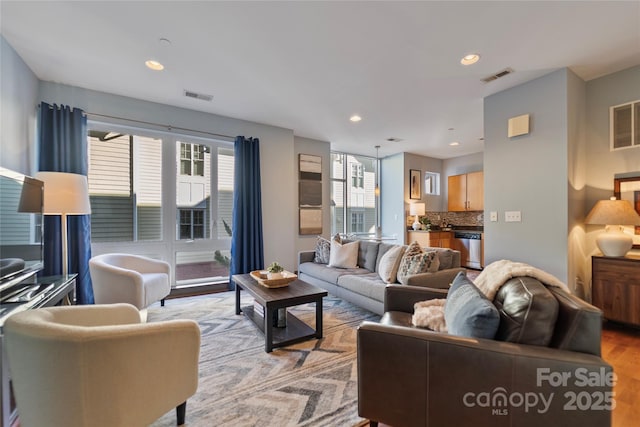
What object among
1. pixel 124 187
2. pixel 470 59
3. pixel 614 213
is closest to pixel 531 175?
pixel 614 213

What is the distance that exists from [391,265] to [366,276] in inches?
14.8

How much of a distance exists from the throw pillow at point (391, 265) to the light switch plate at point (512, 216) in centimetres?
133

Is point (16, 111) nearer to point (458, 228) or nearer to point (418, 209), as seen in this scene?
point (418, 209)

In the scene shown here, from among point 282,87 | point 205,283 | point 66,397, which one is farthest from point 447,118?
point 66,397

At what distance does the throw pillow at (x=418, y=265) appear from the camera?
9.14 feet

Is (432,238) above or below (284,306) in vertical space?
above

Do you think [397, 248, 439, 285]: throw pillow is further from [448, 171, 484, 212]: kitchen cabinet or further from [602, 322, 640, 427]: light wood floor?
[448, 171, 484, 212]: kitchen cabinet

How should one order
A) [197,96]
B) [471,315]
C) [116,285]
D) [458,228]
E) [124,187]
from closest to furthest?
1. [471,315]
2. [116,285]
3. [197,96]
4. [124,187]
5. [458,228]

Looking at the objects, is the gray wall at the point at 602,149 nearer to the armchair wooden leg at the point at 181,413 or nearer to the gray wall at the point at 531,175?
the gray wall at the point at 531,175

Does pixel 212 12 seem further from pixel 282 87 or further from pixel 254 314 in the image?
pixel 254 314

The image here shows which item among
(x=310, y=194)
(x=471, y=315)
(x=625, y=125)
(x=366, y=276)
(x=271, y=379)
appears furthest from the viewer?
(x=310, y=194)

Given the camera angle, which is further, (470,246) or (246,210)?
(470,246)

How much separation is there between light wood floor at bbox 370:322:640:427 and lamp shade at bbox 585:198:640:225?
3.63 feet

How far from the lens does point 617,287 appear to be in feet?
8.71
